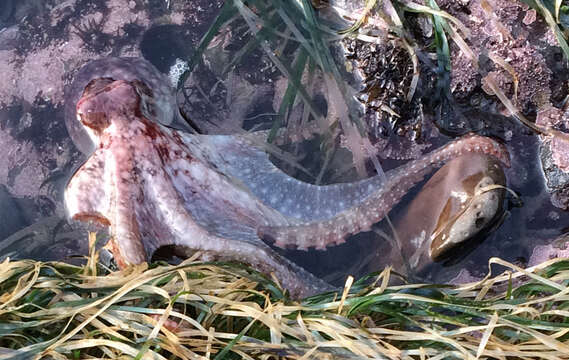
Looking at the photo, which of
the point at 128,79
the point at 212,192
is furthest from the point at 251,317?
the point at 128,79

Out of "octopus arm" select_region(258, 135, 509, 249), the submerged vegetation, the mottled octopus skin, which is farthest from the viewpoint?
the mottled octopus skin

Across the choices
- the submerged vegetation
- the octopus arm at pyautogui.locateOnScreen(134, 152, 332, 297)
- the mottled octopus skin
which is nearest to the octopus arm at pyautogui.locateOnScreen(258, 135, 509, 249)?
→ the octopus arm at pyautogui.locateOnScreen(134, 152, 332, 297)

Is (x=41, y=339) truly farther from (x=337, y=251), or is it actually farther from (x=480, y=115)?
(x=480, y=115)

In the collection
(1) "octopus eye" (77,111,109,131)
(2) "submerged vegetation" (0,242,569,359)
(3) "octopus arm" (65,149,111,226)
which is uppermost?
(1) "octopus eye" (77,111,109,131)

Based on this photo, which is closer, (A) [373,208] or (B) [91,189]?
(B) [91,189]

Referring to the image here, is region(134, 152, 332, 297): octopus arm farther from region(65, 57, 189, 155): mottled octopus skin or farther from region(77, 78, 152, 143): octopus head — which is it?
region(65, 57, 189, 155): mottled octopus skin

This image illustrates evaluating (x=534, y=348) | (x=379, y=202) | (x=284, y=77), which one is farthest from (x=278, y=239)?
(x=534, y=348)

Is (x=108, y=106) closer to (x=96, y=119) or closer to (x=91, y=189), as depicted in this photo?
(x=96, y=119)

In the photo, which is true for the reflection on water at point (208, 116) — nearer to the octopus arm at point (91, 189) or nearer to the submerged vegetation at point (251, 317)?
the submerged vegetation at point (251, 317)
